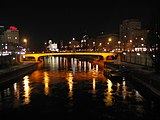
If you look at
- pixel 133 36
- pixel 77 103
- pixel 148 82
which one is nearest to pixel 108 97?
pixel 77 103

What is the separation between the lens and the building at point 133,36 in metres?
147

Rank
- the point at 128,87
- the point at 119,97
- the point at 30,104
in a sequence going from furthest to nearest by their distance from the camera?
the point at 128,87, the point at 119,97, the point at 30,104

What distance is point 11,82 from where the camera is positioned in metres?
54.5

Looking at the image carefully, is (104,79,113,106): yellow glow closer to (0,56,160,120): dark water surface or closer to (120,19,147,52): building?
(0,56,160,120): dark water surface

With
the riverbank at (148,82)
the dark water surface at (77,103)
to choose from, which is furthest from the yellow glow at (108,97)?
the riverbank at (148,82)

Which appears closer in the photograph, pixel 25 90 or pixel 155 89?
pixel 155 89

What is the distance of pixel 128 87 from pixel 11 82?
26602 millimetres

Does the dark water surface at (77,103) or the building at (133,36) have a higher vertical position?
the building at (133,36)

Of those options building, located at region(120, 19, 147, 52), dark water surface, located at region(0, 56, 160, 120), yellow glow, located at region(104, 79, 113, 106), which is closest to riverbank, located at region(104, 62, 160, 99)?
dark water surface, located at region(0, 56, 160, 120)

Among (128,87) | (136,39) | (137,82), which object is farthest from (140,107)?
(136,39)

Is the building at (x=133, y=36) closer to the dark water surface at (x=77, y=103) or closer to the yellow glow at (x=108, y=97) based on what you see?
the yellow glow at (x=108, y=97)

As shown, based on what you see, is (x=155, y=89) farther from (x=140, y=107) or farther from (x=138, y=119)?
(x=138, y=119)

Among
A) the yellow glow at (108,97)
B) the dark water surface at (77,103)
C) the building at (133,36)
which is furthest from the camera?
the building at (133,36)

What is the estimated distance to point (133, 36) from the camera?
16262 cm
